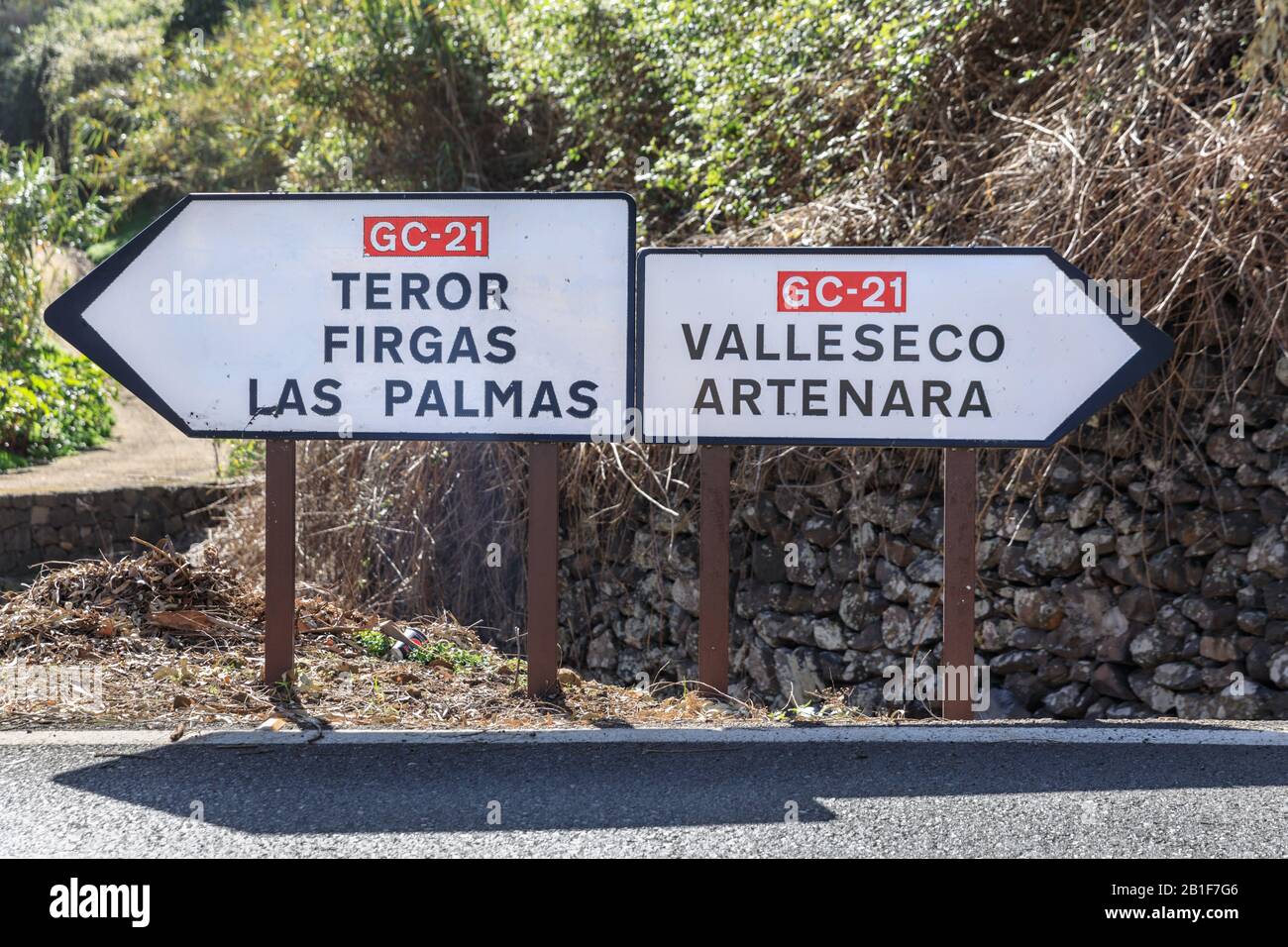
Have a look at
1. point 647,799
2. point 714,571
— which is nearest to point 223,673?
point 714,571

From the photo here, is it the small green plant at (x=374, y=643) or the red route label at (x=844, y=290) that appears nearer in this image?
the red route label at (x=844, y=290)

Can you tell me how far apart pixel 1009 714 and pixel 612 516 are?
2.68 meters

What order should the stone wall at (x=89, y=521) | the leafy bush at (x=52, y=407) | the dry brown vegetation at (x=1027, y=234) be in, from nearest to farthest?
the dry brown vegetation at (x=1027, y=234) → the stone wall at (x=89, y=521) → the leafy bush at (x=52, y=407)

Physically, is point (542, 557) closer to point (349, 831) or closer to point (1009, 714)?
point (349, 831)

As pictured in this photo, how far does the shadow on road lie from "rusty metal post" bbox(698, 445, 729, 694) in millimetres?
669

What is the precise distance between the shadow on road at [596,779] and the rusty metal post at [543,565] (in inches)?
25.6

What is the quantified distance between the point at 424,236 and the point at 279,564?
4.11 ft

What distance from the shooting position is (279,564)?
4.11 meters

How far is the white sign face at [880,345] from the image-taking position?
394cm

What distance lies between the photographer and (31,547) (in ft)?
29.7

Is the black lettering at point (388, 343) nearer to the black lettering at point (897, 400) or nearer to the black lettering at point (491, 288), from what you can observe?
the black lettering at point (491, 288)

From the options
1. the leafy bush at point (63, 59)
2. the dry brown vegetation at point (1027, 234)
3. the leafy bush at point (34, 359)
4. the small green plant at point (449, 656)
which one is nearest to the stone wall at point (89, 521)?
the dry brown vegetation at point (1027, 234)

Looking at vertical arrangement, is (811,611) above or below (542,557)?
below

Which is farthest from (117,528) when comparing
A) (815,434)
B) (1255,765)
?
(1255,765)
